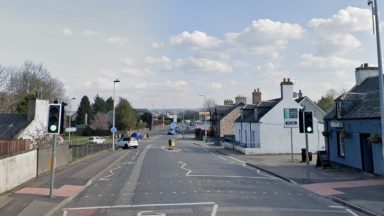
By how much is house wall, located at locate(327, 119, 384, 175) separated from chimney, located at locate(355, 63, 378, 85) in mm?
3872

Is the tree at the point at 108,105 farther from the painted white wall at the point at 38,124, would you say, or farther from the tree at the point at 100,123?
the painted white wall at the point at 38,124

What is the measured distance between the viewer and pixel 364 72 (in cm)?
2680

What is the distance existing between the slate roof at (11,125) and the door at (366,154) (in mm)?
28274

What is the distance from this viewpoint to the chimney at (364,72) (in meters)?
26.6

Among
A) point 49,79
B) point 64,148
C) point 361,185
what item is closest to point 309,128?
point 361,185

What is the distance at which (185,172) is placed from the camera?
22.6 metres

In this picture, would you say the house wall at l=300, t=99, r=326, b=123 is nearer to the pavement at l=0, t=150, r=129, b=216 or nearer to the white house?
the white house

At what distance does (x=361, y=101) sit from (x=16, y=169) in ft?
61.6

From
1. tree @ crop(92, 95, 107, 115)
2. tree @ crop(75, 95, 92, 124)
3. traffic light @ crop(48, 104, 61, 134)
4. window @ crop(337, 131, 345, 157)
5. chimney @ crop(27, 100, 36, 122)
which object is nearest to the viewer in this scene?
traffic light @ crop(48, 104, 61, 134)

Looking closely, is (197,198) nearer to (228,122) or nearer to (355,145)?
(355,145)

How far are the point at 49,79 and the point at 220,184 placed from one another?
222ft

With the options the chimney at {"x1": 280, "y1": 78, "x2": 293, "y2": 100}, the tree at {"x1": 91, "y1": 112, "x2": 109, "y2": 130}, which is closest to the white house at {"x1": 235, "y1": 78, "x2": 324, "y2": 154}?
the chimney at {"x1": 280, "y1": 78, "x2": 293, "y2": 100}

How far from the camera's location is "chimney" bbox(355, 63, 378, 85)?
26.6 metres

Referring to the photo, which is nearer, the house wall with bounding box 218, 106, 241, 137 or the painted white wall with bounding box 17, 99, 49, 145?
the painted white wall with bounding box 17, 99, 49, 145
